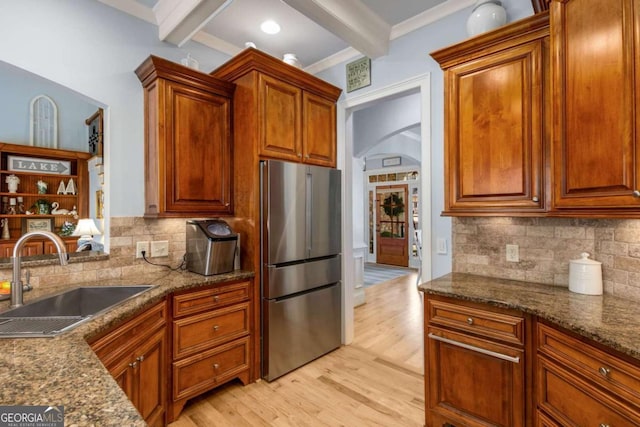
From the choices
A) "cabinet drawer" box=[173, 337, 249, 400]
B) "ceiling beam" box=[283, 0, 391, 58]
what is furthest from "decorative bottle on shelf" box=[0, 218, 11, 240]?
"ceiling beam" box=[283, 0, 391, 58]

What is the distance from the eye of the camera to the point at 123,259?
89.5 inches

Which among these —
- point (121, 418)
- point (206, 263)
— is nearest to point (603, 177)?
point (121, 418)

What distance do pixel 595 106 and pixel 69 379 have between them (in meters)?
2.22

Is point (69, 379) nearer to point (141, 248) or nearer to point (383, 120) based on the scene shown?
point (141, 248)

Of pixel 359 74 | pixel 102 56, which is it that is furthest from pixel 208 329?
pixel 359 74

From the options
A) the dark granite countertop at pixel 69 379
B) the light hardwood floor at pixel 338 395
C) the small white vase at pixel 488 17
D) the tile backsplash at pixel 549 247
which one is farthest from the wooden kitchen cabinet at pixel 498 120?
the dark granite countertop at pixel 69 379

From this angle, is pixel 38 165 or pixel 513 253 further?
pixel 38 165

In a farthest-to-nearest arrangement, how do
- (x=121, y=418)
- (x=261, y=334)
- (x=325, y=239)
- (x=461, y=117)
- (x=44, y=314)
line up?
(x=325, y=239) → (x=261, y=334) → (x=461, y=117) → (x=44, y=314) → (x=121, y=418)

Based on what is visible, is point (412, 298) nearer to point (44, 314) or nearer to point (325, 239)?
point (325, 239)

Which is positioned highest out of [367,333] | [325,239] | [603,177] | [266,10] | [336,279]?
[266,10]

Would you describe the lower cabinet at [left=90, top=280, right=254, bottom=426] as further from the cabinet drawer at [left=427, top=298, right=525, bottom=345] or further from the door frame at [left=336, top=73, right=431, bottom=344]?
the cabinet drawer at [left=427, top=298, right=525, bottom=345]

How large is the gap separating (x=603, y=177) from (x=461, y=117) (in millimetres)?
860

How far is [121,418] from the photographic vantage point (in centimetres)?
66

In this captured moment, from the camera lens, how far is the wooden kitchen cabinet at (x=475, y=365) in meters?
1.56
